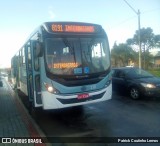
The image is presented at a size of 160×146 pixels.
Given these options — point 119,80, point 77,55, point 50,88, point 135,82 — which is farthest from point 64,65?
point 119,80

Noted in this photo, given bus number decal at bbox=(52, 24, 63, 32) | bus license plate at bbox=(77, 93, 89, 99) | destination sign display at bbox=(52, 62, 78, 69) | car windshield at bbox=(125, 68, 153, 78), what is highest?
bus number decal at bbox=(52, 24, 63, 32)

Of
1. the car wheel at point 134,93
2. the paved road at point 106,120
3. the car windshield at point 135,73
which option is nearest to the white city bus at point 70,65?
the paved road at point 106,120

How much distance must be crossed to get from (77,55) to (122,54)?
90.6 metres

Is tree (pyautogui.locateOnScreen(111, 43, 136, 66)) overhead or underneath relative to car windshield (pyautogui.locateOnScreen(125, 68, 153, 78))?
overhead

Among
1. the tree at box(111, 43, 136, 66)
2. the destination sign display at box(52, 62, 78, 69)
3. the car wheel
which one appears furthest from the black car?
the tree at box(111, 43, 136, 66)

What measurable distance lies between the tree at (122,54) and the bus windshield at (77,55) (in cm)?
8597

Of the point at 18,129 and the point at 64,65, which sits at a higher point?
the point at 64,65

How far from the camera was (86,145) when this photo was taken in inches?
265

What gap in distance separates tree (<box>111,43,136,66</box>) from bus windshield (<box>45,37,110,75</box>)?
8597 cm

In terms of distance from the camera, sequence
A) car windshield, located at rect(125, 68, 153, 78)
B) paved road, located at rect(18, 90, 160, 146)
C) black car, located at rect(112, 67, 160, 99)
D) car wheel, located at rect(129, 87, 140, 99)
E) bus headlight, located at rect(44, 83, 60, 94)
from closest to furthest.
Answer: paved road, located at rect(18, 90, 160, 146) < bus headlight, located at rect(44, 83, 60, 94) < black car, located at rect(112, 67, 160, 99) < car wheel, located at rect(129, 87, 140, 99) < car windshield, located at rect(125, 68, 153, 78)

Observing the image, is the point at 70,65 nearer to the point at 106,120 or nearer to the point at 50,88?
the point at 50,88

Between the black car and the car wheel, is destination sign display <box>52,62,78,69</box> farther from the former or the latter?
the car wheel

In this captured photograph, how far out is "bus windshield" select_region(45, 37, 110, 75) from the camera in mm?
8984

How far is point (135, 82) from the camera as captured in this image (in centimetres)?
1348
